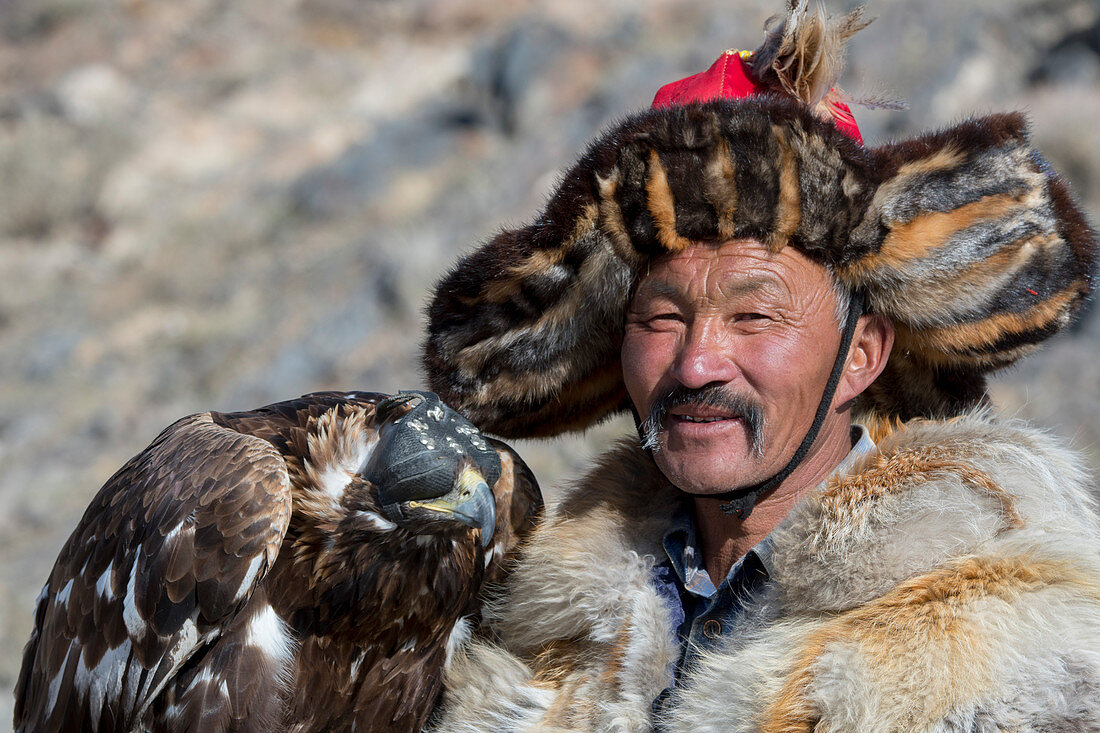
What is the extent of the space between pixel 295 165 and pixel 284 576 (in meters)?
17.0

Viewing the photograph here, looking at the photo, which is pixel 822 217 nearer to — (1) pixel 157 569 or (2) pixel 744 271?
(2) pixel 744 271

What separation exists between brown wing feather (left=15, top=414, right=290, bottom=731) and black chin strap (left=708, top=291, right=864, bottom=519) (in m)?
1.08

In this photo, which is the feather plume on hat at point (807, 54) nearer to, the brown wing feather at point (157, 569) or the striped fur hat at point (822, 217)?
the striped fur hat at point (822, 217)

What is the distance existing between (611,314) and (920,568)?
3.28ft

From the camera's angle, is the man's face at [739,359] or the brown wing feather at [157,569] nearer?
the man's face at [739,359]

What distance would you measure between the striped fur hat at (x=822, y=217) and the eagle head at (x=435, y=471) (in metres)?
0.27

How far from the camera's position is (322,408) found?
2.69 m

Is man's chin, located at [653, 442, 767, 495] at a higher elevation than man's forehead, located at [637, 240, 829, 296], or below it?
below

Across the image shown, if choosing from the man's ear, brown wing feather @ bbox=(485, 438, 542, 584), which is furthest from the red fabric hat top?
brown wing feather @ bbox=(485, 438, 542, 584)

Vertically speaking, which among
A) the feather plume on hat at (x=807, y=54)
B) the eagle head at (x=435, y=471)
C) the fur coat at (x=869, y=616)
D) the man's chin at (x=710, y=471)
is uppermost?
the feather plume on hat at (x=807, y=54)

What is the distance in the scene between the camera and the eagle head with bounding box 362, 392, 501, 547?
222 centimetres

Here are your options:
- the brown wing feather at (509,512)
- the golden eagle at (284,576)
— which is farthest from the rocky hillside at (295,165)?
the golden eagle at (284,576)

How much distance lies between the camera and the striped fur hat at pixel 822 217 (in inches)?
79.3

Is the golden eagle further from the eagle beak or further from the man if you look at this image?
the man
